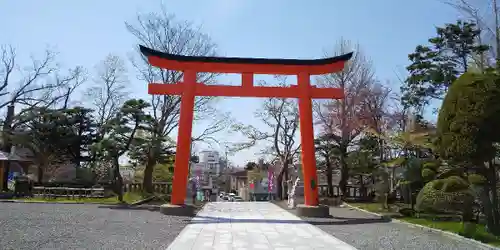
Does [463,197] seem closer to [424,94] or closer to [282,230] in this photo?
[282,230]

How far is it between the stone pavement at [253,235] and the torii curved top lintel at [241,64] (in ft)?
18.6

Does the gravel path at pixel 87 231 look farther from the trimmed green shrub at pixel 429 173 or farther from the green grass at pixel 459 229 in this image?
the trimmed green shrub at pixel 429 173

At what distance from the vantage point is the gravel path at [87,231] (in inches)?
311

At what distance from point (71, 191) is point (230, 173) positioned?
1953 inches

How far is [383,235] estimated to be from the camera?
10250 millimetres

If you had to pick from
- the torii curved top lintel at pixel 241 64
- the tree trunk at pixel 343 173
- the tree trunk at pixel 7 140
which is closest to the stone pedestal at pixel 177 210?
the torii curved top lintel at pixel 241 64

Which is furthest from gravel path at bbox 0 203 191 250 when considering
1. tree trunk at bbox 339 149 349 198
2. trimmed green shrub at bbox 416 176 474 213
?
tree trunk at bbox 339 149 349 198

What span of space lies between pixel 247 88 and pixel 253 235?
6.77 metres

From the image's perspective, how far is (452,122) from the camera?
9.17 m

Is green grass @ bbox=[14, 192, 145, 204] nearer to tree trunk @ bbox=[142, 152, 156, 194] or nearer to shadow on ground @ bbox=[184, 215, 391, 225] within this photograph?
tree trunk @ bbox=[142, 152, 156, 194]

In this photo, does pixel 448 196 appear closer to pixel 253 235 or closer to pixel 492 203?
pixel 492 203

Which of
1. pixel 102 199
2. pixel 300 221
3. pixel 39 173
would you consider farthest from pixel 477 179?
pixel 39 173

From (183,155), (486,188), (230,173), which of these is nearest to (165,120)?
(183,155)

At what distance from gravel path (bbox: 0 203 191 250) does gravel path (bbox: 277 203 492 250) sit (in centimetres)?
428
